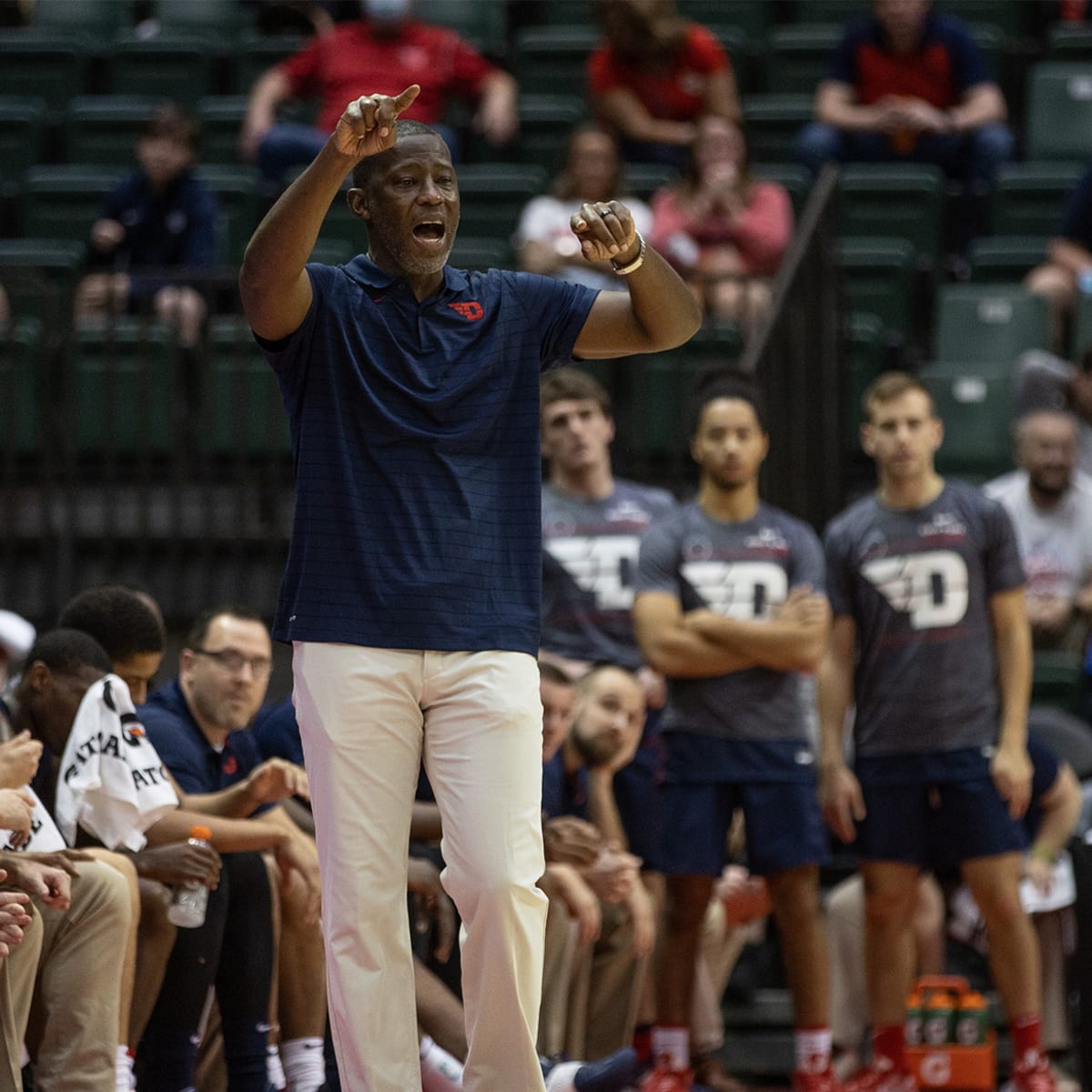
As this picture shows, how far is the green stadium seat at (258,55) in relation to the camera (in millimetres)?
11125

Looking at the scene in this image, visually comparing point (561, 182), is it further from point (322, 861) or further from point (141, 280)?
point (322, 861)

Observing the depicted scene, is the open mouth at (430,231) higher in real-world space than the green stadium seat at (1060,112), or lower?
lower

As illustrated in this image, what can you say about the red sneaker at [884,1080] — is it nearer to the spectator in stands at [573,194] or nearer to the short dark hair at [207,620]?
the short dark hair at [207,620]

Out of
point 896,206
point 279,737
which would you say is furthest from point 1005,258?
point 279,737

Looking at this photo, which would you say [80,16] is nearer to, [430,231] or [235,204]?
[235,204]

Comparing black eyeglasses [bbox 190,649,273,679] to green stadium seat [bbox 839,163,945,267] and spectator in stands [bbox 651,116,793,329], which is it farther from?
green stadium seat [bbox 839,163,945,267]

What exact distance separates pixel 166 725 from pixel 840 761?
2105 millimetres

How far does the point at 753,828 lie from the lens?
6.08m

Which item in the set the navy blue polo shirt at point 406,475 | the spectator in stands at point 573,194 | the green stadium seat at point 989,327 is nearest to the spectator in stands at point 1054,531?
the green stadium seat at point 989,327

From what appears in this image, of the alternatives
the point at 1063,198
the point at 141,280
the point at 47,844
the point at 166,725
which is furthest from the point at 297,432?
the point at 1063,198

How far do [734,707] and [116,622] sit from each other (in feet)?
6.37

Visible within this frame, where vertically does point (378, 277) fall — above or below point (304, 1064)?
above

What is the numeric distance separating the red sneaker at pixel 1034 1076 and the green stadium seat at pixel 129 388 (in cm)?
404

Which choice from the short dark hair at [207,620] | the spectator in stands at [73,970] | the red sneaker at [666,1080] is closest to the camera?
the spectator in stands at [73,970]
